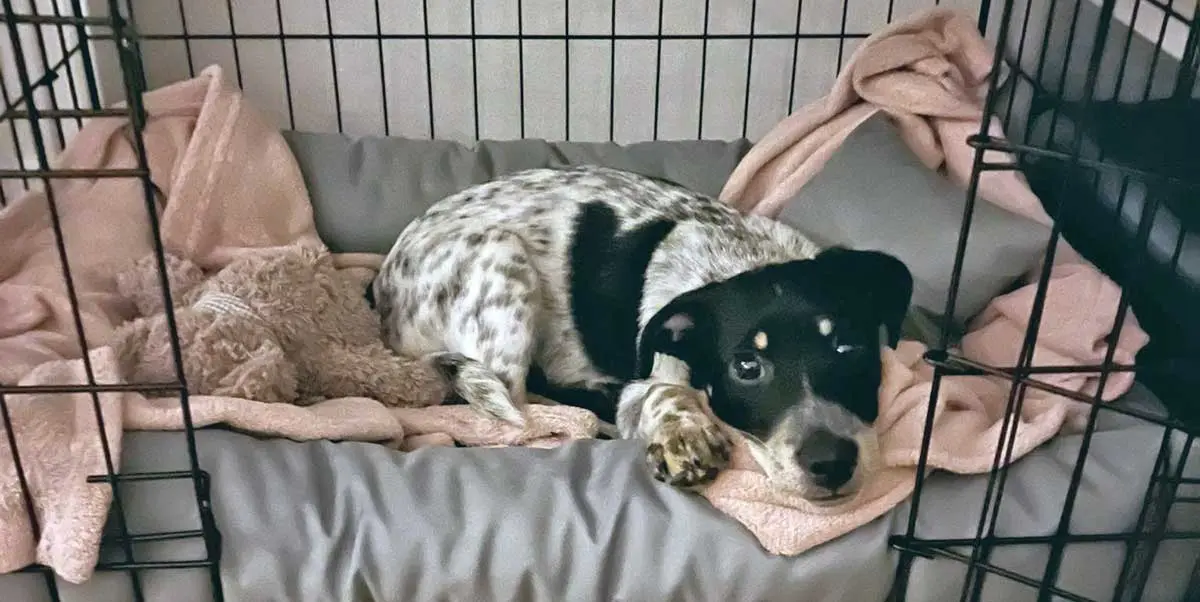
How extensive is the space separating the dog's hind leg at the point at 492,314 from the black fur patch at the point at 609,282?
0.10 meters

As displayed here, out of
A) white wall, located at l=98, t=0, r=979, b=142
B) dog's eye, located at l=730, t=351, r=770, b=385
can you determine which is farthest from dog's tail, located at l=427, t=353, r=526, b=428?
white wall, located at l=98, t=0, r=979, b=142

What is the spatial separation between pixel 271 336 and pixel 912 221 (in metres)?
1.25

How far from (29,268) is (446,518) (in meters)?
1.08

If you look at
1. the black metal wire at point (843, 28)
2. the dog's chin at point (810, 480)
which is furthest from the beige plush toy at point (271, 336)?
the black metal wire at point (843, 28)

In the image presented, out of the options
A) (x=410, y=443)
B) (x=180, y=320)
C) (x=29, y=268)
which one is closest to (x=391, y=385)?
(x=410, y=443)

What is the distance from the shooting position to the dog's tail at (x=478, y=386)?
6.12ft

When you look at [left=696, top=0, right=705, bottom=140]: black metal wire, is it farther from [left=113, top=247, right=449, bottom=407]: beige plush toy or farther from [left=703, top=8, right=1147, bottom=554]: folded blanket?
[left=113, top=247, right=449, bottom=407]: beige plush toy

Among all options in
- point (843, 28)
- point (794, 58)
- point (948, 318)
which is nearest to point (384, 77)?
point (794, 58)

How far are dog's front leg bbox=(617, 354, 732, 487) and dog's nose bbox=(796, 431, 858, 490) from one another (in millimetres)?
156

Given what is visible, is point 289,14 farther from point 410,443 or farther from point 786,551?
point 786,551

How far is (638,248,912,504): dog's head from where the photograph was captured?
1.58m

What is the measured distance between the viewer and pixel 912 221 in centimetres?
205

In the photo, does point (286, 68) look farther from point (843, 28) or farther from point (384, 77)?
point (843, 28)

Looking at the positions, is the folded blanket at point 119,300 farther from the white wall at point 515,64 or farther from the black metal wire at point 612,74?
the black metal wire at point 612,74
